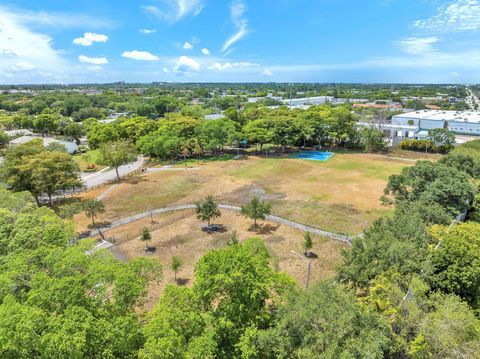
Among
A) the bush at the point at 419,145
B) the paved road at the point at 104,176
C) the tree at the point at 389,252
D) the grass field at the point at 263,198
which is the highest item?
the tree at the point at 389,252

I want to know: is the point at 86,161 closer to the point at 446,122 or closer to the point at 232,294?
the point at 232,294

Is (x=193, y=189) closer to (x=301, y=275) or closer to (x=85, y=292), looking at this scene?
(x=301, y=275)

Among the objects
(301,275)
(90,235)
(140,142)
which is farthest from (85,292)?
(140,142)

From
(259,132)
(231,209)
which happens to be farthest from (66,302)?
(259,132)

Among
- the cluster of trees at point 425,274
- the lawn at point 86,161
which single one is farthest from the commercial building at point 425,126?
the lawn at point 86,161

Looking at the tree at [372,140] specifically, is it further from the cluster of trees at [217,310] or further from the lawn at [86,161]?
the lawn at [86,161]

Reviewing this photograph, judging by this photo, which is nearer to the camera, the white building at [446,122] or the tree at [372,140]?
the tree at [372,140]
